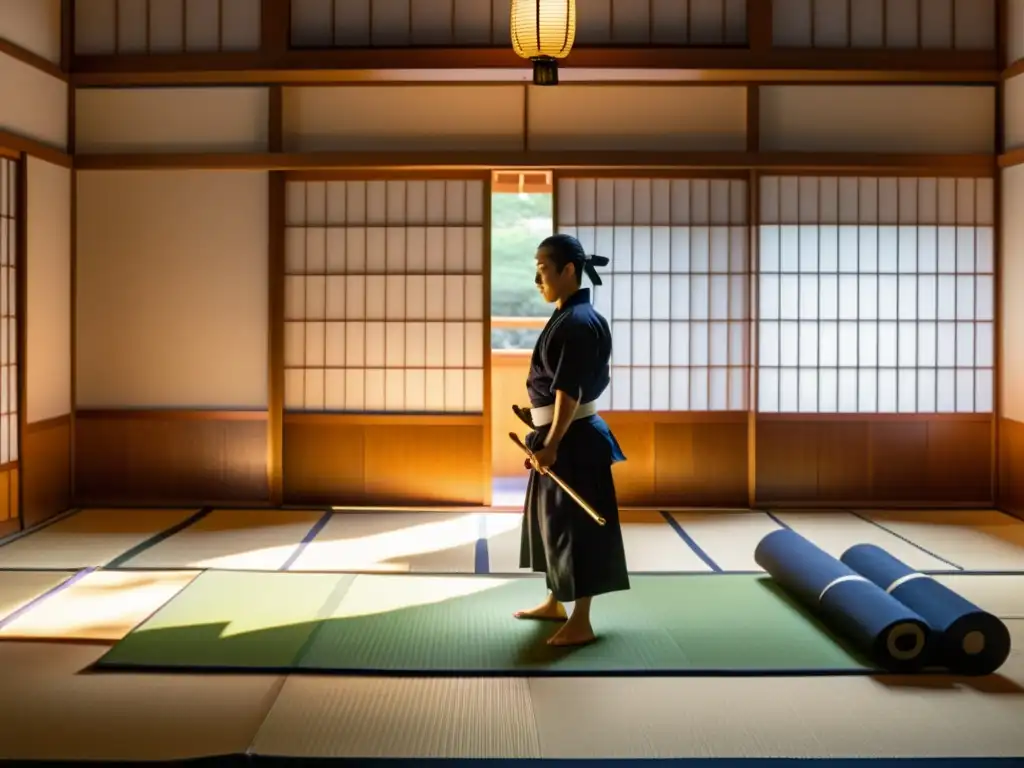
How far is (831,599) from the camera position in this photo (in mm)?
3451

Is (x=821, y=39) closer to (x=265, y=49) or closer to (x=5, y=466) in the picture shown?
(x=265, y=49)

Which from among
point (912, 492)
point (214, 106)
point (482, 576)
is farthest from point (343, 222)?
point (912, 492)

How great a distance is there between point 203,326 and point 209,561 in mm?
1825

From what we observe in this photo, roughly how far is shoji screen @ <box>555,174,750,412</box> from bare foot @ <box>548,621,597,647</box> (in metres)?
2.81

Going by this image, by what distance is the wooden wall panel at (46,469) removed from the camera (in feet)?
17.7

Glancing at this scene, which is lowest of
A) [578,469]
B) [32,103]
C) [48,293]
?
[578,469]

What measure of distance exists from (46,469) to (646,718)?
13.3ft

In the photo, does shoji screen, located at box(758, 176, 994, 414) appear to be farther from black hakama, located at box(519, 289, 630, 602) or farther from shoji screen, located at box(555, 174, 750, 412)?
black hakama, located at box(519, 289, 630, 602)

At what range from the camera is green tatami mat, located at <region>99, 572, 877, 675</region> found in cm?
314

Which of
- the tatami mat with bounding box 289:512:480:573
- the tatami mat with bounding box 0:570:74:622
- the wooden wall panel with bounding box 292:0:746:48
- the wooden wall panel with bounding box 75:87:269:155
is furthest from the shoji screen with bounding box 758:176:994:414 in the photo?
the tatami mat with bounding box 0:570:74:622

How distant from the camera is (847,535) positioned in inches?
207

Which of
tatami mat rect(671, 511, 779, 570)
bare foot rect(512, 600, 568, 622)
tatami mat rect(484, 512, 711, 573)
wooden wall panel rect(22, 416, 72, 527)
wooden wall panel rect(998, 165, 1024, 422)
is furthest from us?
Result: wooden wall panel rect(998, 165, 1024, 422)

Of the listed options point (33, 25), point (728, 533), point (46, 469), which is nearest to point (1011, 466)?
point (728, 533)

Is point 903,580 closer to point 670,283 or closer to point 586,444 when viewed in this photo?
point 586,444
